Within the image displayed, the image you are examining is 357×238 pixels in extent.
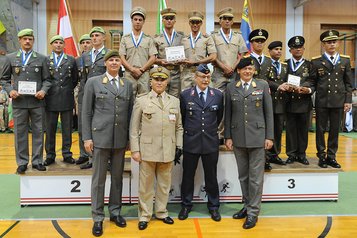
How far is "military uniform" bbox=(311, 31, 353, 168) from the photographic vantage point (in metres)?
4.62

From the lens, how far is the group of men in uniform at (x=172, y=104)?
11.6ft

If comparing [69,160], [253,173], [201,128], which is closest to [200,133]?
[201,128]

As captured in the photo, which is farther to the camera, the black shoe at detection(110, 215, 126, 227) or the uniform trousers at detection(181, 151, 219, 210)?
the uniform trousers at detection(181, 151, 219, 210)

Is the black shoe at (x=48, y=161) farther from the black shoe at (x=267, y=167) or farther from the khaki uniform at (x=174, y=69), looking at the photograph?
the black shoe at (x=267, y=167)

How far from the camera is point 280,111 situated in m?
4.55

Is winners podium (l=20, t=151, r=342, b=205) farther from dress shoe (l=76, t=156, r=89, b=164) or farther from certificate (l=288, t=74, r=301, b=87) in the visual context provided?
certificate (l=288, t=74, r=301, b=87)

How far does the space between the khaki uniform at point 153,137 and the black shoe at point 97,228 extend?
0.39m

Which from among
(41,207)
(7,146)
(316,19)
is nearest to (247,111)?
(41,207)

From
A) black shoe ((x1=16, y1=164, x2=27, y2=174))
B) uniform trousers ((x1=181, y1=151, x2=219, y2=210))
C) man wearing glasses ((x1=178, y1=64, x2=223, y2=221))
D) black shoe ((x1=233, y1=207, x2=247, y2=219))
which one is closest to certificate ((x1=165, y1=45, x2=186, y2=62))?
man wearing glasses ((x1=178, y1=64, x2=223, y2=221))

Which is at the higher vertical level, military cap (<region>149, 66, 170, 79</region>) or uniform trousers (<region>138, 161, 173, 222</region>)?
military cap (<region>149, 66, 170, 79</region>)

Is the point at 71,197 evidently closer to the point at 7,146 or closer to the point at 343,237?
the point at 343,237

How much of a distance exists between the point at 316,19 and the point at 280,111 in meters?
10.6

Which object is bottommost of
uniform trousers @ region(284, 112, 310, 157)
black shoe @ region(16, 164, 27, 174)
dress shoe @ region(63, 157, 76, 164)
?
black shoe @ region(16, 164, 27, 174)

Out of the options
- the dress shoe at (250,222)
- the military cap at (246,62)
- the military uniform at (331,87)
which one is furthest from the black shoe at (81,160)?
the military uniform at (331,87)
